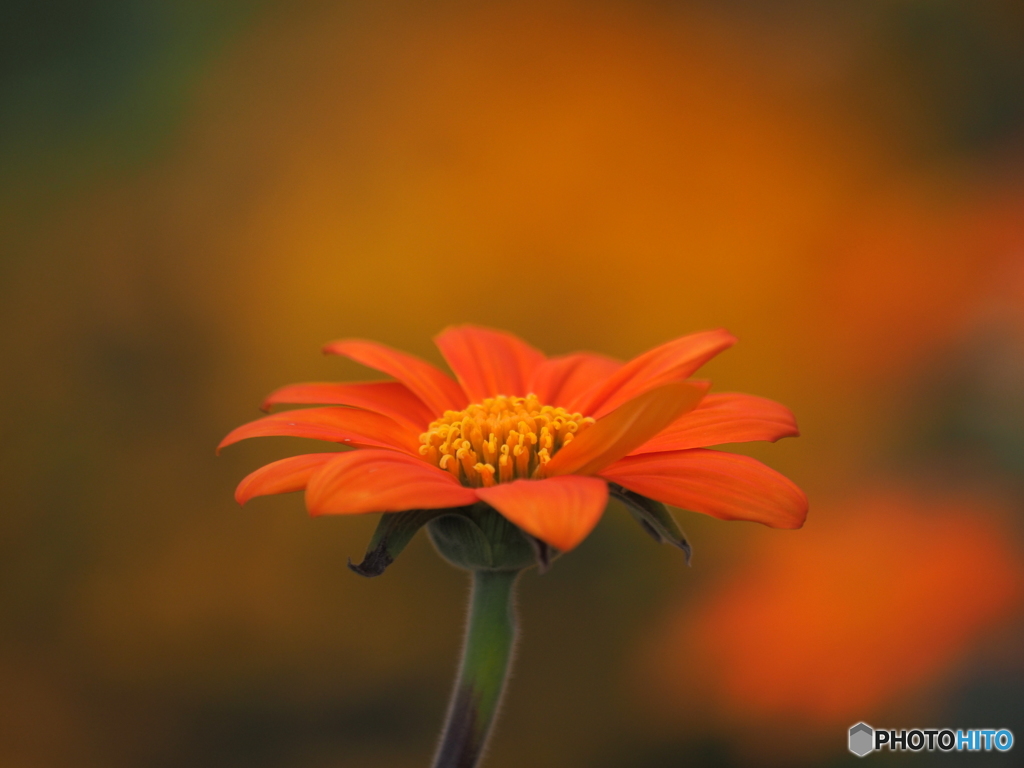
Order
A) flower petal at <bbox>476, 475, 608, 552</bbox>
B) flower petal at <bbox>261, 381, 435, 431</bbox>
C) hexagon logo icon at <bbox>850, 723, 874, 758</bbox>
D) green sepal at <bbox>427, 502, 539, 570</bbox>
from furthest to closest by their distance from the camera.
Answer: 1. hexagon logo icon at <bbox>850, 723, 874, 758</bbox>
2. flower petal at <bbox>261, 381, 435, 431</bbox>
3. green sepal at <bbox>427, 502, 539, 570</bbox>
4. flower petal at <bbox>476, 475, 608, 552</bbox>

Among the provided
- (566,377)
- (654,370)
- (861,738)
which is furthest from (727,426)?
(861,738)

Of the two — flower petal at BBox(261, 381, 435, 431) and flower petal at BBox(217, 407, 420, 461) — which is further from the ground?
flower petal at BBox(261, 381, 435, 431)

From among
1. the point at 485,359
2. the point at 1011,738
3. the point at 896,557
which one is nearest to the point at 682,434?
the point at 485,359

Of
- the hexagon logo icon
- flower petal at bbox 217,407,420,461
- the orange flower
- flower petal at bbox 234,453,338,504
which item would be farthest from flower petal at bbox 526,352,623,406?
the hexagon logo icon

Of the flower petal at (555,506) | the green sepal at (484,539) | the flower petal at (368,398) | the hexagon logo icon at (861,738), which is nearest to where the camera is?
the flower petal at (555,506)

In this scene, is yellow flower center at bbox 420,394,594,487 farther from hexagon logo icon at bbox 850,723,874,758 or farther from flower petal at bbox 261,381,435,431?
hexagon logo icon at bbox 850,723,874,758

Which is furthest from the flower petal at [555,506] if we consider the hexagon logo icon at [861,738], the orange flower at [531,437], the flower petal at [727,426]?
the hexagon logo icon at [861,738]

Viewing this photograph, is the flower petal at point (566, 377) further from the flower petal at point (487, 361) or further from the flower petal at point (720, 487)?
the flower petal at point (720, 487)
